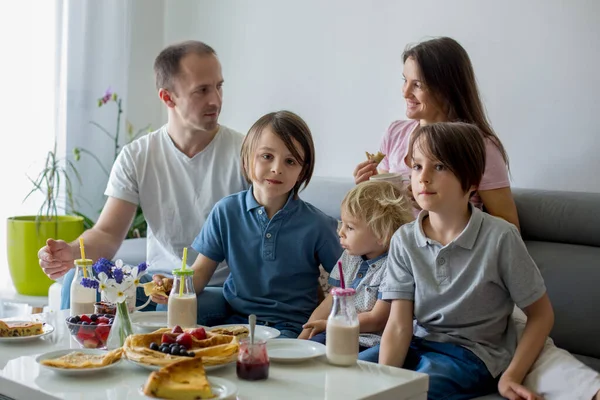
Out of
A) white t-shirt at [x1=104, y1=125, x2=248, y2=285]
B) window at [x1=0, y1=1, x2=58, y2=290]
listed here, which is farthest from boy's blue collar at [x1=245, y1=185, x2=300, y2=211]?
window at [x1=0, y1=1, x2=58, y2=290]

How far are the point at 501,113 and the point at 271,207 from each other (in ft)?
3.45

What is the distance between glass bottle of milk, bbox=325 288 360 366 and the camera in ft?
5.74

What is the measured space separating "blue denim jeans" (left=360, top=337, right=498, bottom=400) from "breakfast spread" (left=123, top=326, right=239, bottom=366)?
21.0 inches

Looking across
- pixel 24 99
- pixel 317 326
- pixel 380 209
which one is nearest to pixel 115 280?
pixel 317 326

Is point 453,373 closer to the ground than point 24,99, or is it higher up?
closer to the ground

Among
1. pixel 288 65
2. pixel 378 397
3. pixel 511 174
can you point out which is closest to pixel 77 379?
pixel 378 397

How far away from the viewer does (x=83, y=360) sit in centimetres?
171

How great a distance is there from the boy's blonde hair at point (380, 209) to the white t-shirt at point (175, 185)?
0.67 meters

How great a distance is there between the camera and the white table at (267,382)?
5.09ft

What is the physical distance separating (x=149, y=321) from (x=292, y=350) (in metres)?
0.48

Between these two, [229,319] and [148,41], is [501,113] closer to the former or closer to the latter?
[229,319]

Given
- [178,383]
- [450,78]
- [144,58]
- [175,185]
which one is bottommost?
[178,383]

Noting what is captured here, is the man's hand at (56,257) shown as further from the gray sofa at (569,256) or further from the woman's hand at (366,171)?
the gray sofa at (569,256)

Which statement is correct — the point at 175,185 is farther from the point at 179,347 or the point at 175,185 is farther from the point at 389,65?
the point at 179,347
